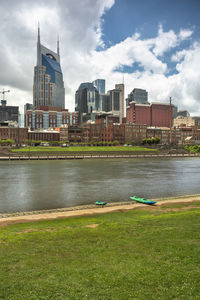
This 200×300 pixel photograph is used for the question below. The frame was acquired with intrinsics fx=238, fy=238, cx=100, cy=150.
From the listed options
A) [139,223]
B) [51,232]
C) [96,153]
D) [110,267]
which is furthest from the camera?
[96,153]

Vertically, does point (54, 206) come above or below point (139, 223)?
below

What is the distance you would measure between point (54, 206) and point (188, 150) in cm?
15647

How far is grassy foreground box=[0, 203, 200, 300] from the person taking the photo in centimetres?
848

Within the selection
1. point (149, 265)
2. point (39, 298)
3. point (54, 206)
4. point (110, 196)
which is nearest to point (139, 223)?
point (149, 265)

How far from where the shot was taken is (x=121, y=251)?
12.1 meters

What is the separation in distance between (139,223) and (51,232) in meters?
6.37

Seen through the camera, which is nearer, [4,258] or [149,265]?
[149,265]

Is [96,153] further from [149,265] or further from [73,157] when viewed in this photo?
[149,265]

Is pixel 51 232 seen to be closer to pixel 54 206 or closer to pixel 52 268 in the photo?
pixel 52 268

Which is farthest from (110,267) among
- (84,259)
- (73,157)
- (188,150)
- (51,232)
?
(188,150)

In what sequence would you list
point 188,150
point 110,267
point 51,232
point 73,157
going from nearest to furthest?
1. point 110,267
2. point 51,232
3. point 73,157
4. point 188,150

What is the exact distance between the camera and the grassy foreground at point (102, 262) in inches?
334

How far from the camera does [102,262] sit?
10.8 metres

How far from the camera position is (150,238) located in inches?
546
